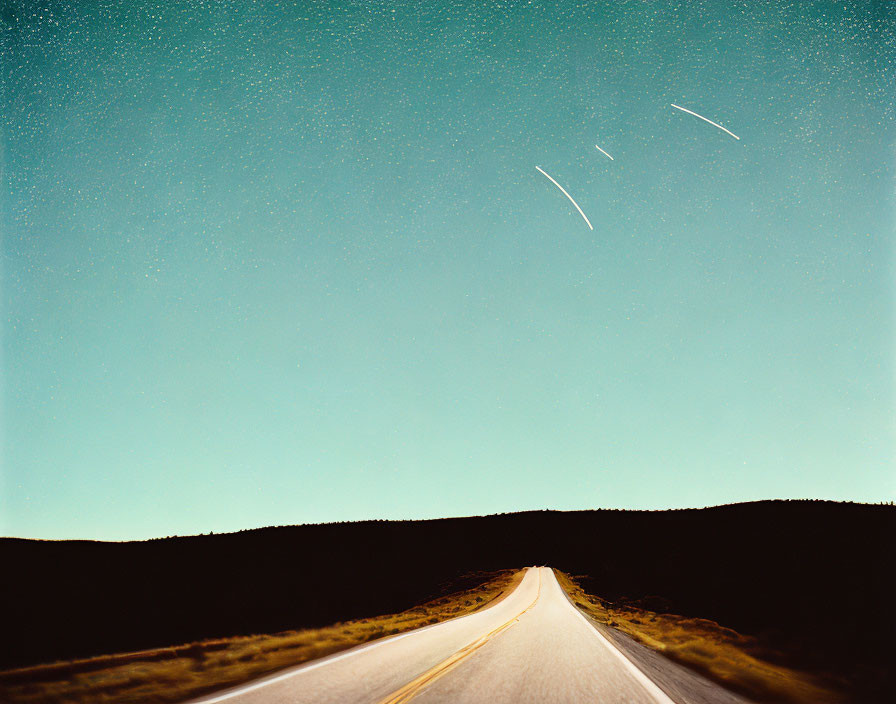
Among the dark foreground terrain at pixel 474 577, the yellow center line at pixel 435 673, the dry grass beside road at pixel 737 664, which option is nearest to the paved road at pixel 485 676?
the yellow center line at pixel 435 673

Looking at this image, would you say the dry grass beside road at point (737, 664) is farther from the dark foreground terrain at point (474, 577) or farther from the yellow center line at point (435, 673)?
the yellow center line at point (435, 673)

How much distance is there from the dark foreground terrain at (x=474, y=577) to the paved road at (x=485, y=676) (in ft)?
18.1

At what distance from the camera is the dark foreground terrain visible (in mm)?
23781

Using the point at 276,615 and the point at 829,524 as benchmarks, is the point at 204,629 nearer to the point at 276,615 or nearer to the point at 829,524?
the point at 276,615

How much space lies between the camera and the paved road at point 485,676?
715 cm

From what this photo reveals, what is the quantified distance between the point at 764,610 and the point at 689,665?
54.2 feet

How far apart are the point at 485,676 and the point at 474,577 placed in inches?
1922

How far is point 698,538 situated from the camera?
5709 centimetres

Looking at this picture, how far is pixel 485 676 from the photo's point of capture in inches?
344

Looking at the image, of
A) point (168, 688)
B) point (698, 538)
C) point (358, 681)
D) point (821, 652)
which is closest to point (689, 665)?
point (821, 652)

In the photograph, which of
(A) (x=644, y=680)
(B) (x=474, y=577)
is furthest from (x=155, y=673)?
(B) (x=474, y=577)

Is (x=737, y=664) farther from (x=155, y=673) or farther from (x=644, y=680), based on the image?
(x=155, y=673)

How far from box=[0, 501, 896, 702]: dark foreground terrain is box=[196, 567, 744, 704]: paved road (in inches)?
217

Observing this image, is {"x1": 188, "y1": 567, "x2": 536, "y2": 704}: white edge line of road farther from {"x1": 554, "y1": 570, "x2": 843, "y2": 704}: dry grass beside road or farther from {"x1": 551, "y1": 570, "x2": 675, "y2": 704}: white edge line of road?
{"x1": 554, "y1": 570, "x2": 843, "y2": 704}: dry grass beside road
